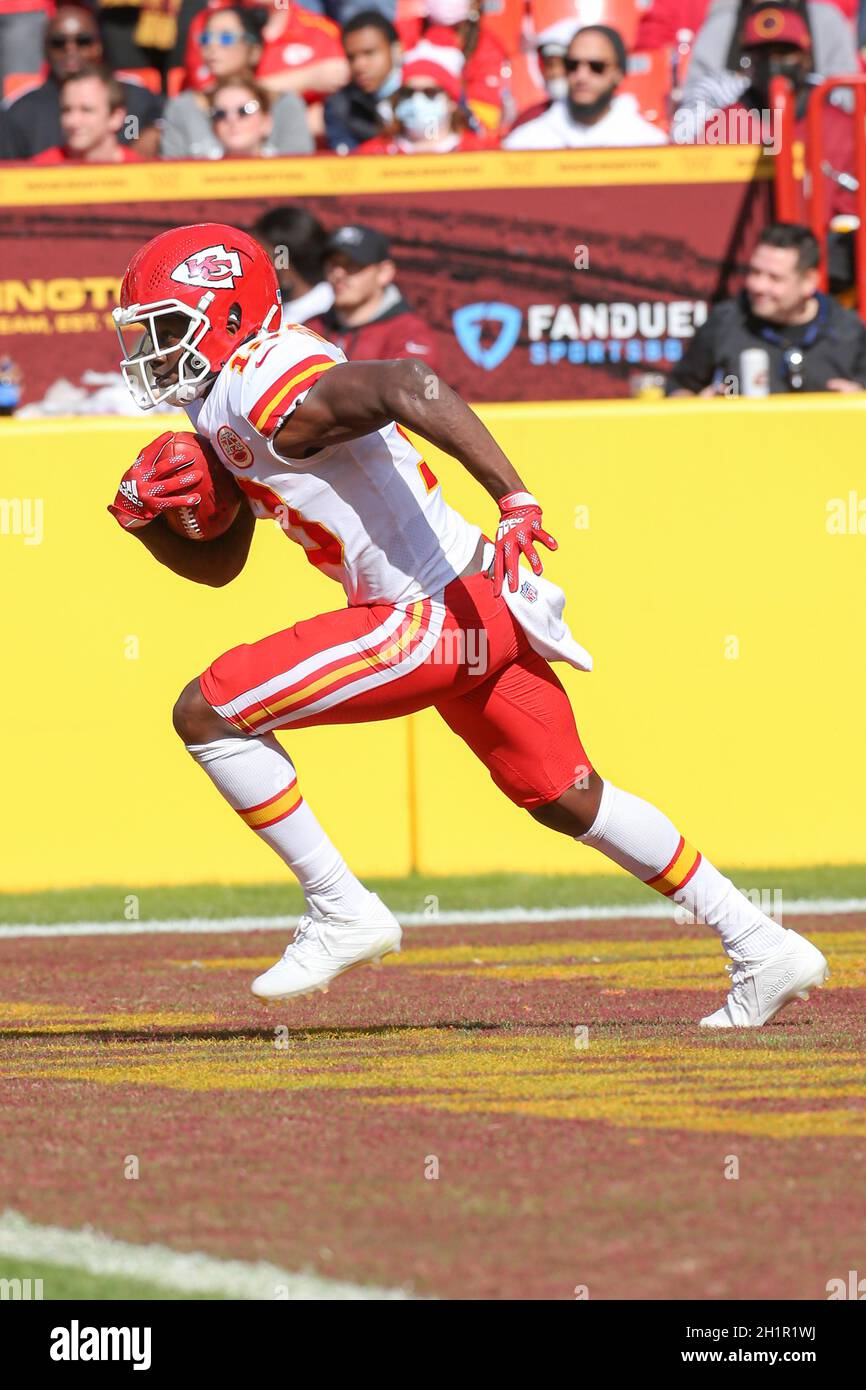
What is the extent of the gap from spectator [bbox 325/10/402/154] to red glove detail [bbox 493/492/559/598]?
7.10 meters

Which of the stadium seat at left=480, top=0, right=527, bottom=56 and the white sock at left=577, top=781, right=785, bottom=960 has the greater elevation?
the stadium seat at left=480, top=0, right=527, bottom=56

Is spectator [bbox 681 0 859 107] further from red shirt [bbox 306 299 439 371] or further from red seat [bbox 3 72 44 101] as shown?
red seat [bbox 3 72 44 101]

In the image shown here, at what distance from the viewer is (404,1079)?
4887 mm

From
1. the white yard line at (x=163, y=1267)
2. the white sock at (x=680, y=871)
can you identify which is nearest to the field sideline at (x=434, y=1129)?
the white yard line at (x=163, y=1267)

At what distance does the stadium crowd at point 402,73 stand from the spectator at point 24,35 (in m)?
0.01

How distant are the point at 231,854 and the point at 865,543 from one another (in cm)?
271

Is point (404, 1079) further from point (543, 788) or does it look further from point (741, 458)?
point (741, 458)

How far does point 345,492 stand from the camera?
5.25 metres

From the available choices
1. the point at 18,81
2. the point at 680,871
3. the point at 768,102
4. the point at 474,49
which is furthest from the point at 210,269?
the point at 18,81

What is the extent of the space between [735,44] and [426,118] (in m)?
1.64

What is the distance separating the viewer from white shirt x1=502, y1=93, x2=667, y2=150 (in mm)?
10789

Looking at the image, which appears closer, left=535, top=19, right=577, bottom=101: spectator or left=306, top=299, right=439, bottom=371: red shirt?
left=306, top=299, right=439, bottom=371: red shirt
